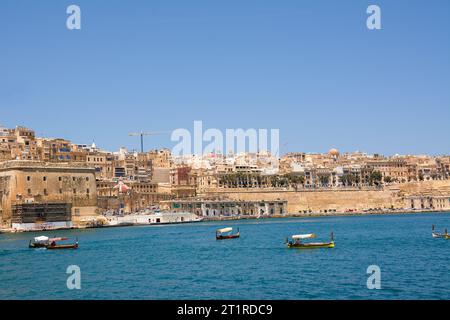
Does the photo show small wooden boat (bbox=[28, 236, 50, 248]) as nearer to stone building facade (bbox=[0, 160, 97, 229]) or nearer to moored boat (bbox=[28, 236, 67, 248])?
moored boat (bbox=[28, 236, 67, 248])

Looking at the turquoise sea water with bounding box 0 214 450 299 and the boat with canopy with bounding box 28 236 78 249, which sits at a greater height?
the turquoise sea water with bounding box 0 214 450 299

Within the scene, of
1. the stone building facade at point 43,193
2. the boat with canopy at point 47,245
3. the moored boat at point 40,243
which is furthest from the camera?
the stone building facade at point 43,193

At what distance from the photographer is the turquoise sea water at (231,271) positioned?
554 inches

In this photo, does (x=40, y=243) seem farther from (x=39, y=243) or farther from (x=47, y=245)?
(x=47, y=245)

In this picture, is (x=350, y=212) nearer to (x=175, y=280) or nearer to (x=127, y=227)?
(x=127, y=227)

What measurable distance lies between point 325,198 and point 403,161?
23.2 metres

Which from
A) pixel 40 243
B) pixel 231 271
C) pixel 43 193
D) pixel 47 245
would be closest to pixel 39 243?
pixel 40 243

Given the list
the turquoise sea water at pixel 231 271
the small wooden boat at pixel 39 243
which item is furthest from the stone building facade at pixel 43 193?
the turquoise sea water at pixel 231 271

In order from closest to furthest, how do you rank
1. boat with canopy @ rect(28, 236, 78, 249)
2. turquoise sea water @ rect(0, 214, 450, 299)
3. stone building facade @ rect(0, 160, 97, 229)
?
turquoise sea water @ rect(0, 214, 450, 299), boat with canopy @ rect(28, 236, 78, 249), stone building facade @ rect(0, 160, 97, 229)

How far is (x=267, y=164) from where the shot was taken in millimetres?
94000

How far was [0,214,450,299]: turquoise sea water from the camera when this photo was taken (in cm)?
1407

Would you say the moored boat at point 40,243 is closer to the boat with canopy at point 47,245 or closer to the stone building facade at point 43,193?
the boat with canopy at point 47,245

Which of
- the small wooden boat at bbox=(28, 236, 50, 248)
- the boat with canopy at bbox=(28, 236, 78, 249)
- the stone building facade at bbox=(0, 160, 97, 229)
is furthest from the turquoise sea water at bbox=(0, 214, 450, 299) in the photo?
the stone building facade at bbox=(0, 160, 97, 229)

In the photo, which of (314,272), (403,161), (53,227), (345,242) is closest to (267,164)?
(403,161)
